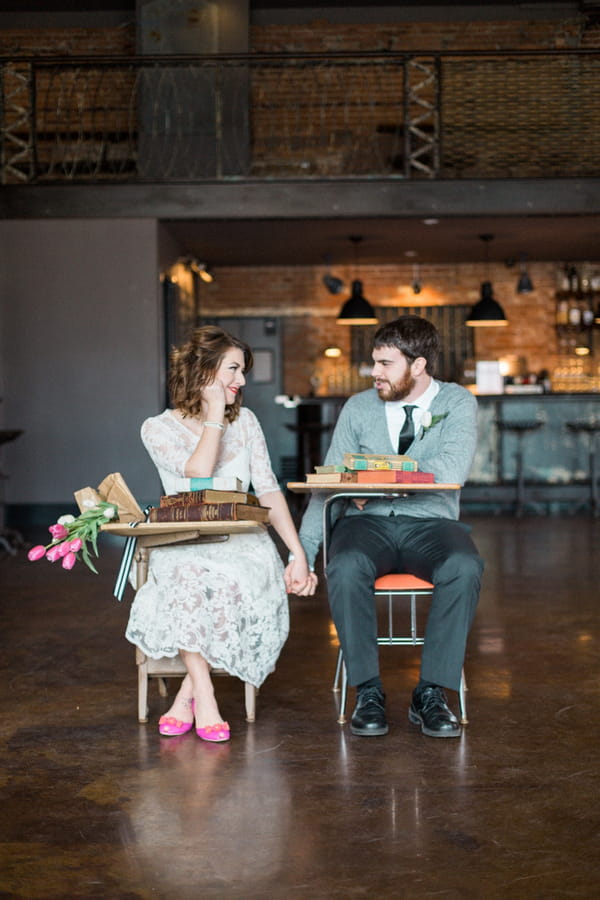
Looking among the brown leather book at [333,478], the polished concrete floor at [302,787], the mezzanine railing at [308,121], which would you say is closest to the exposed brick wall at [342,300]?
the mezzanine railing at [308,121]

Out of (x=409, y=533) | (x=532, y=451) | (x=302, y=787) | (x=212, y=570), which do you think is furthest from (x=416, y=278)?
(x=302, y=787)

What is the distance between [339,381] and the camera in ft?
40.9

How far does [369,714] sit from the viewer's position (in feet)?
9.91

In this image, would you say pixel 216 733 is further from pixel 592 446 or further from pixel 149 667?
pixel 592 446

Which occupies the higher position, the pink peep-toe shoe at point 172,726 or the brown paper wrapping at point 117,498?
the brown paper wrapping at point 117,498

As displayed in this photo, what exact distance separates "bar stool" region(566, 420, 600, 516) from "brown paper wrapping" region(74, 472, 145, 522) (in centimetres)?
756

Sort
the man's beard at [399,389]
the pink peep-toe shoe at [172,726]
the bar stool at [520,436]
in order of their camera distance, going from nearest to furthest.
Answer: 1. the pink peep-toe shoe at [172,726]
2. the man's beard at [399,389]
3. the bar stool at [520,436]

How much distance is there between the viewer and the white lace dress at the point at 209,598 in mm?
2986

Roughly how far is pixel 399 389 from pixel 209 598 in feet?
3.20

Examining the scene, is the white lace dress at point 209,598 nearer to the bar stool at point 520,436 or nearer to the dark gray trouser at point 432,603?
the dark gray trouser at point 432,603

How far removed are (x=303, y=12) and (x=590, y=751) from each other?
10.5 metres

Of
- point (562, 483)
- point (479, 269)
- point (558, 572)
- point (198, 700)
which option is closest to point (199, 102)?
point (479, 269)

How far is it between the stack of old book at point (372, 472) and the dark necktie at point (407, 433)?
30cm

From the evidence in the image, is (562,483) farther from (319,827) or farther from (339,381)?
(319,827)
